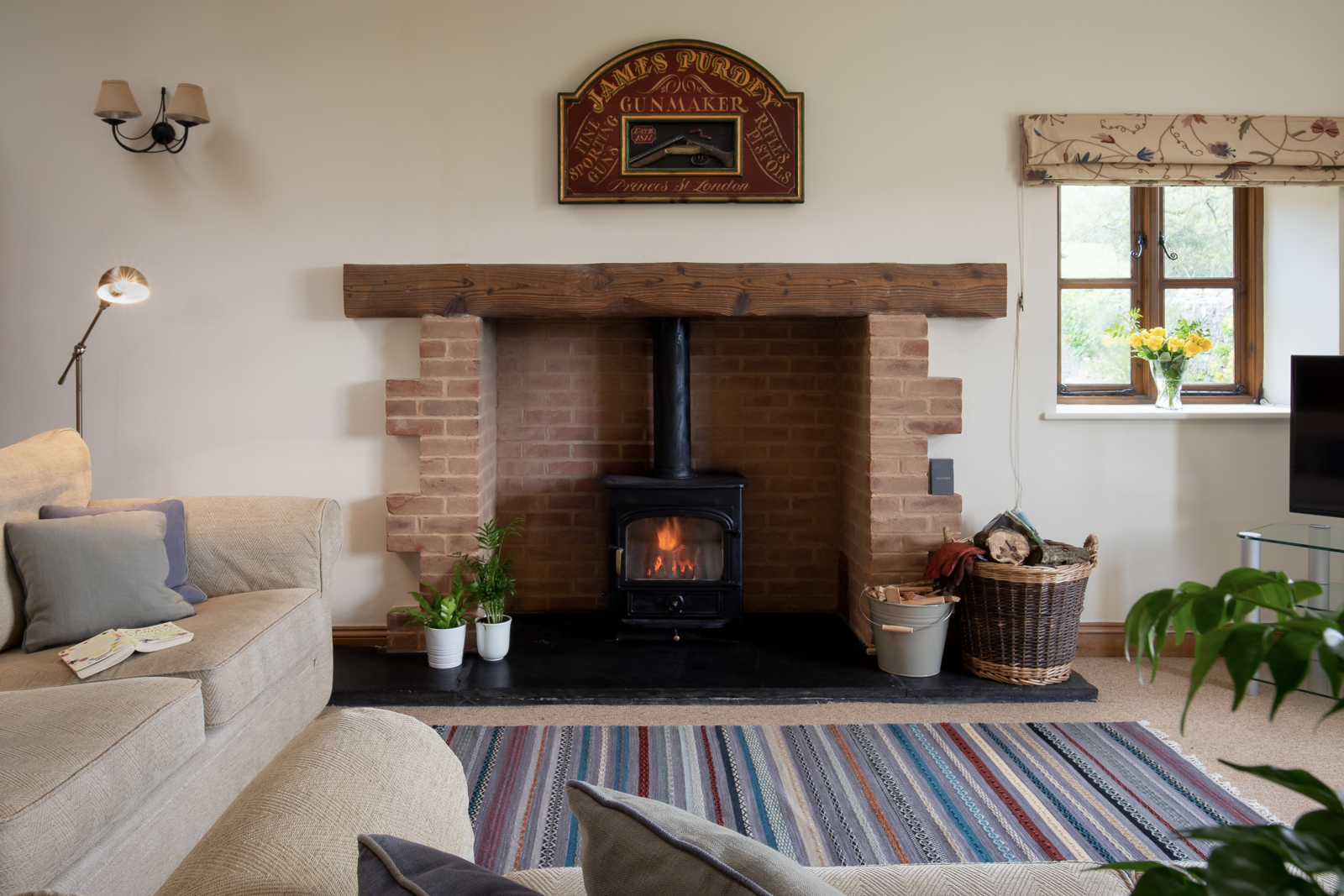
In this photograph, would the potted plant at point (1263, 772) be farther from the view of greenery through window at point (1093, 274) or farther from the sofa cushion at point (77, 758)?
the view of greenery through window at point (1093, 274)

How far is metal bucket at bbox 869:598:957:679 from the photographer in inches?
124

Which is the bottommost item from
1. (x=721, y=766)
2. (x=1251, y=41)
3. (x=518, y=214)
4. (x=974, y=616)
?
(x=721, y=766)

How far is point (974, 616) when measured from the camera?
3217mm

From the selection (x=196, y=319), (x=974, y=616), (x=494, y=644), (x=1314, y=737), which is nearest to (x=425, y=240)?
(x=196, y=319)

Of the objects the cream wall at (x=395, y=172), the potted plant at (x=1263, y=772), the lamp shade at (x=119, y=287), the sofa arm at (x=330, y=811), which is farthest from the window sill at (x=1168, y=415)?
the lamp shade at (x=119, y=287)

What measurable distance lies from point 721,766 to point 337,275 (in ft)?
7.57

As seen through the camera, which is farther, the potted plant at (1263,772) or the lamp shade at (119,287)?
Answer: the lamp shade at (119,287)

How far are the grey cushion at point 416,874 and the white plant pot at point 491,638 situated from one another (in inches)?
102

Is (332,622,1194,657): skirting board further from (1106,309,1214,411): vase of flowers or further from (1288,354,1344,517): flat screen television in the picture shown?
(1106,309,1214,411): vase of flowers

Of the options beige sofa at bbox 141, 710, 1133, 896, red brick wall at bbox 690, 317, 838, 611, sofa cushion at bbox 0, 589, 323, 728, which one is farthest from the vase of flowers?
sofa cushion at bbox 0, 589, 323, 728

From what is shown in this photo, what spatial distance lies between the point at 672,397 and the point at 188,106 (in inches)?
81.6

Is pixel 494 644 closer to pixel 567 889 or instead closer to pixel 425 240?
pixel 425 240

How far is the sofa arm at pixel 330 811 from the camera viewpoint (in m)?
0.85

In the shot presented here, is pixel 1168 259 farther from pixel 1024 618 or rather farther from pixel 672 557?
pixel 672 557
